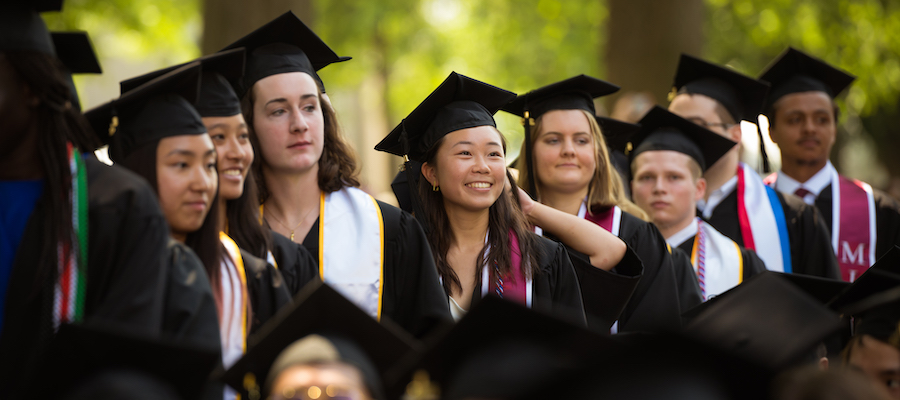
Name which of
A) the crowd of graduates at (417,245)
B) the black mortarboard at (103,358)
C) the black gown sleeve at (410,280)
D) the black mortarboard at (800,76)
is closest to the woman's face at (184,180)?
the crowd of graduates at (417,245)

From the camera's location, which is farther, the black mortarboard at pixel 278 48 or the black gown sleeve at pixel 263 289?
the black mortarboard at pixel 278 48

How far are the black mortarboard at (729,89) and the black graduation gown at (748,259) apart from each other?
1.30m

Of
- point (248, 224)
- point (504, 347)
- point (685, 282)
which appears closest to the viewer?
point (504, 347)

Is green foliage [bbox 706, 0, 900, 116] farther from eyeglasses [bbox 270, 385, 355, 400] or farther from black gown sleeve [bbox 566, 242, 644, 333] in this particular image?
eyeglasses [bbox 270, 385, 355, 400]

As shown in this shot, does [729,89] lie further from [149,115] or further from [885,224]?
[149,115]

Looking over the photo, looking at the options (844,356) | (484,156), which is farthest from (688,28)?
(844,356)

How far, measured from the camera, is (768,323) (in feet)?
8.42

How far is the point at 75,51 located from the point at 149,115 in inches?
27.4

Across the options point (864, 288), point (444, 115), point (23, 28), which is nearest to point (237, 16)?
point (444, 115)

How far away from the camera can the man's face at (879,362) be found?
2.64 m

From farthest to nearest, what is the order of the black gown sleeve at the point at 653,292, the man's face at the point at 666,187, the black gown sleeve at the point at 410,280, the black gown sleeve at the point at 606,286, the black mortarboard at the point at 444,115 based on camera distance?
the man's face at the point at 666,187 < the black gown sleeve at the point at 653,292 < the black gown sleeve at the point at 606,286 < the black mortarboard at the point at 444,115 < the black gown sleeve at the point at 410,280

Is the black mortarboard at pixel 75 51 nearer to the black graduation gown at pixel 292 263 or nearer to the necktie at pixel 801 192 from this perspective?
the black graduation gown at pixel 292 263

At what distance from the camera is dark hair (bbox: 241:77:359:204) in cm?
396

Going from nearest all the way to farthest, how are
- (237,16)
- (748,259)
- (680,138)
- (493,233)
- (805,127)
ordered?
(493,233) < (748,259) < (680,138) < (805,127) < (237,16)
